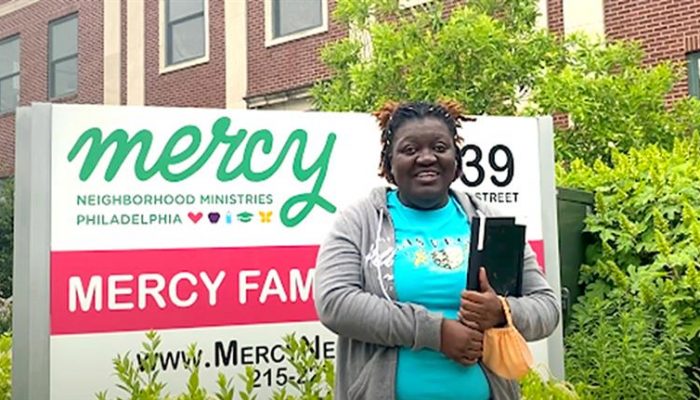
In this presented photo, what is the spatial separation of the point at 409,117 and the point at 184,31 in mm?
14853

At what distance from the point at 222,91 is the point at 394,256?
1368 centimetres

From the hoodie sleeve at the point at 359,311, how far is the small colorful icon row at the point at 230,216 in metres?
1.79

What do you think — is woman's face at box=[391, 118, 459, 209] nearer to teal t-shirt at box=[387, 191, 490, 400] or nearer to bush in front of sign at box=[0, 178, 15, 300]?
teal t-shirt at box=[387, 191, 490, 400]

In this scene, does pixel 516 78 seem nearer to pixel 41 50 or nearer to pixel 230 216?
pixel 230 216

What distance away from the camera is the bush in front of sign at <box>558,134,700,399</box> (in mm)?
4676

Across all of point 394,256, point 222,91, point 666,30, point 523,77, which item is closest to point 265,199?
point 394,256

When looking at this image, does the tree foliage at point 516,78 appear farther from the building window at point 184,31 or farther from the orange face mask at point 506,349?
the building window at point 184,31

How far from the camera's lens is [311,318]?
4266mm

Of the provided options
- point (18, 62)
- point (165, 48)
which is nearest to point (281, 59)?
point (165, 48)

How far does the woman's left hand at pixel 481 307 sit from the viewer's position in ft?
7.54

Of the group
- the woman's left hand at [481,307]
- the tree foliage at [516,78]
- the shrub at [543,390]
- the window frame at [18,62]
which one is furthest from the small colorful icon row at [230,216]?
the window frame at [18,62]

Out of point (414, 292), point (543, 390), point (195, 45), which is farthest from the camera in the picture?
point (195, 45)

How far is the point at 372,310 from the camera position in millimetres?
2291

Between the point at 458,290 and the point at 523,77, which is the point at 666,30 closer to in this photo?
the point at 523,77
